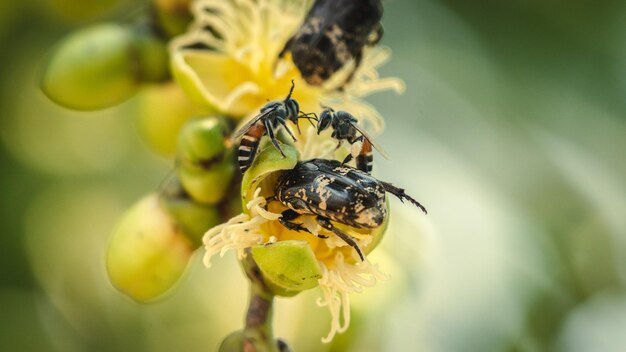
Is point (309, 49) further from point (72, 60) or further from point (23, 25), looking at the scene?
point (23, 25)

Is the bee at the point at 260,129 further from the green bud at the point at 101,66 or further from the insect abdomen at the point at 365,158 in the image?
the green bud at the point at 101,66

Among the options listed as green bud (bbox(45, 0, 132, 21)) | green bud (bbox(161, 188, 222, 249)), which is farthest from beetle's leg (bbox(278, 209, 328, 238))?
green bud (bbox(45, 0, 132, 21))

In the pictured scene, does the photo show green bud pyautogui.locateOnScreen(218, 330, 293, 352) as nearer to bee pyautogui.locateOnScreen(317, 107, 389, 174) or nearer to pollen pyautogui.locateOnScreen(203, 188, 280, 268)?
pollen pyautogui.locateOnScreen(203, 188, 280, 268)

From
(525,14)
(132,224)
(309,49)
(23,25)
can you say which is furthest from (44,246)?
(525,14)

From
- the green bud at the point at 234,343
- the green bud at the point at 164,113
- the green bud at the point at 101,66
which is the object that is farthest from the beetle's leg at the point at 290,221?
the green bud at the point at 101,66

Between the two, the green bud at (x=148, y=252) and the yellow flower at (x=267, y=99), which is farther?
the green bud at (x=148, y=252)
